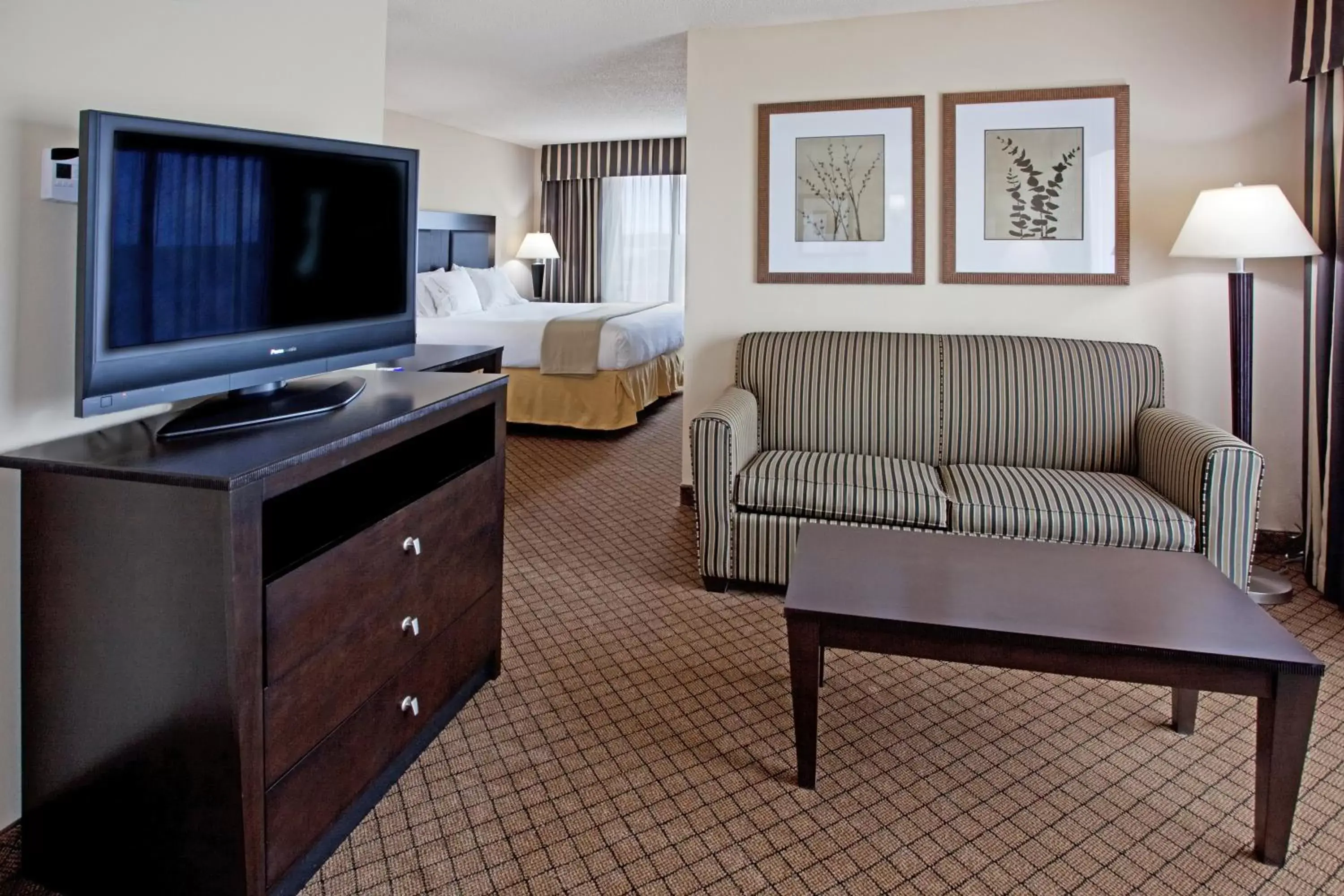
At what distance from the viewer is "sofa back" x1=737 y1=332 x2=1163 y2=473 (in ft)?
9.62

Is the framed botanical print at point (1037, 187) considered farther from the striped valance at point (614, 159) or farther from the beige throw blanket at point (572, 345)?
the striped valance at point (614, 159)

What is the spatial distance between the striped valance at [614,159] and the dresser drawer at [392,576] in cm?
591

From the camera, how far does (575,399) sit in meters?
5.16

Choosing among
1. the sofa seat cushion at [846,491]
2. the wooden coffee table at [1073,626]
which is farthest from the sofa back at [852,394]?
the wooden coffee table at [1073,626]

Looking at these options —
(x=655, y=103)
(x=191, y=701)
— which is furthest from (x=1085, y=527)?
(x=655, y=103)

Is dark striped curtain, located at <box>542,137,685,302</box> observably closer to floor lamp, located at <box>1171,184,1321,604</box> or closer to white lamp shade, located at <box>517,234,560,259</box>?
white lamp shade, located at <box>517,234,560,259</box>

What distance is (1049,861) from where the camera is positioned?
150 cm

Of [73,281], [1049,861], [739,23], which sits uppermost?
[739,23]

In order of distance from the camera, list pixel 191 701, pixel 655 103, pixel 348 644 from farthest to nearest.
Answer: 1. pixel 655 103
2. pixel 348 644
3. pixel 191 701

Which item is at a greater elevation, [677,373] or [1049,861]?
[677,373]

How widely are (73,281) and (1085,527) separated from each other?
2461 millimetres

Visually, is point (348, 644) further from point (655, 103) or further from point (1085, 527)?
point (655, 103)

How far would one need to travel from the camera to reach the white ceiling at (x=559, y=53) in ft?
10.8

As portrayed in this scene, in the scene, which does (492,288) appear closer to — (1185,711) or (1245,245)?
(1245,245)
